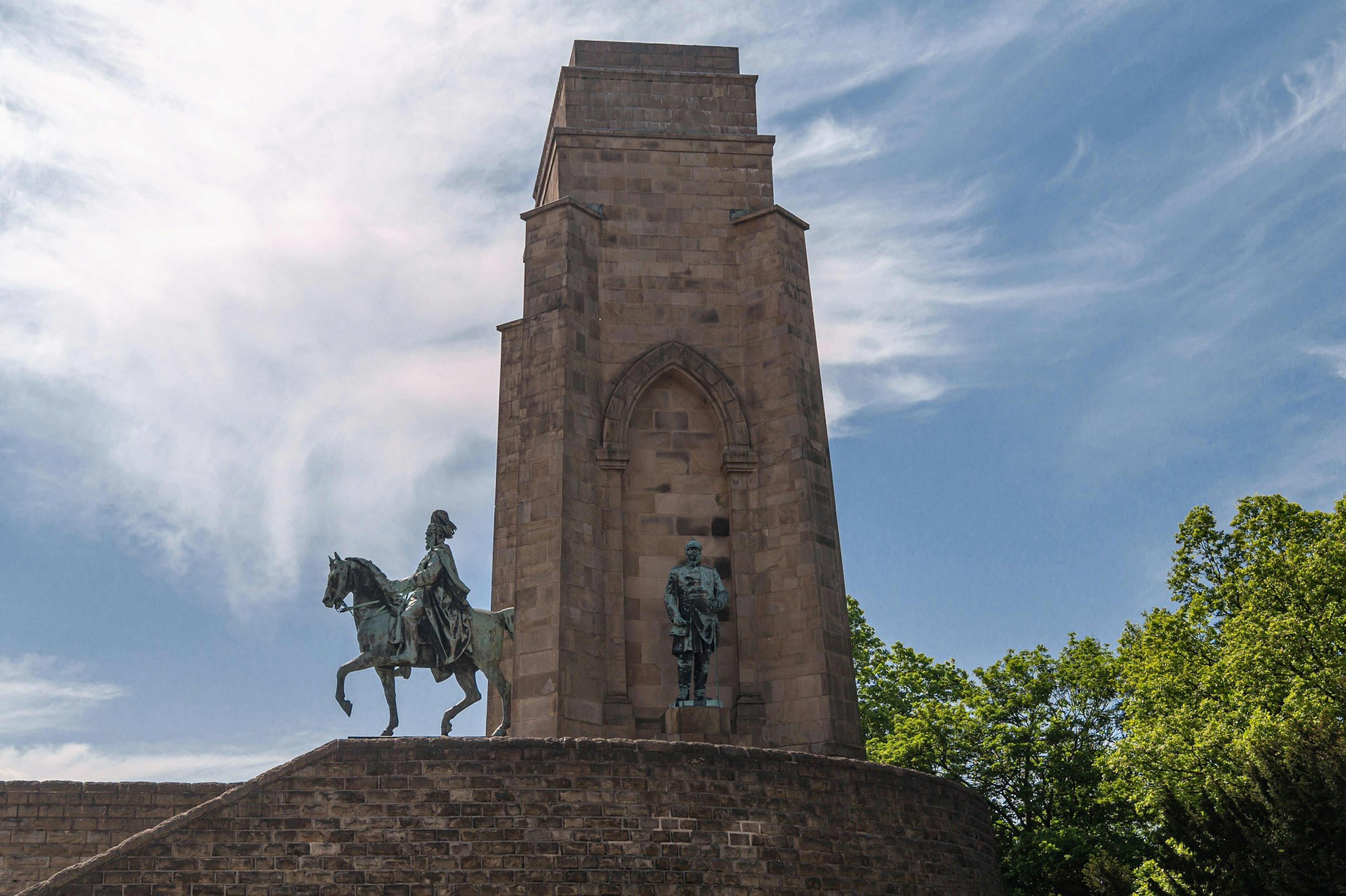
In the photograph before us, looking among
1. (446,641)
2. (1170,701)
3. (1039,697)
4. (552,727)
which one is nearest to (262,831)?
(446,641)

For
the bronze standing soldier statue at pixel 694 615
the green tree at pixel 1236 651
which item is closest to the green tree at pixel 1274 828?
the green tree at pixel 1236 651

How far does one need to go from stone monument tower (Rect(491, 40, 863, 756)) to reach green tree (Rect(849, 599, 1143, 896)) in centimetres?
1379

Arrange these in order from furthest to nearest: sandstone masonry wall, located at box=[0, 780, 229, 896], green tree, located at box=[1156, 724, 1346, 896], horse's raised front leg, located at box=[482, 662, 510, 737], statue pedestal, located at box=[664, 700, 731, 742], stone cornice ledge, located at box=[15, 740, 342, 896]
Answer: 1. statue pedestal, located at box=[664, 700, 731, 742]
2. horse's raised front leg, located at box=[482, 662, 510, 737]
3. green tree, located at box=[1156, 724, 1346, 896]
4. sandstone masonry wall, located at box=[0, 780, 229, 896]
5. stone cornice ledge, located at box=[15, 740, 342, 896]

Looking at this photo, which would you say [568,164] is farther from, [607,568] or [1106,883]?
[1106,883]

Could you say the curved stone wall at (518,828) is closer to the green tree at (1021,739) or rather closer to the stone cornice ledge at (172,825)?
the stone cornice ledge at (172,825)

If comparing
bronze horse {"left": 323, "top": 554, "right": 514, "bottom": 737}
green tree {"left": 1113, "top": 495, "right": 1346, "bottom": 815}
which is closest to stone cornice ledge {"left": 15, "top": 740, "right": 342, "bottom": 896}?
bronze horse {"left": 323, "top": 554, "right": 514, "bottom": 737}

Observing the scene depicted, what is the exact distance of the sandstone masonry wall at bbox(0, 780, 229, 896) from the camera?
18.2m

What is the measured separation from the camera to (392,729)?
790 inches

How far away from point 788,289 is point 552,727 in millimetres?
8979

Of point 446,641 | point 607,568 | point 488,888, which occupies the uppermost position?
point 607,568

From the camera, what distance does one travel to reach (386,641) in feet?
67.5

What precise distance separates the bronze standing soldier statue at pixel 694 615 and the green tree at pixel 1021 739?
15.5m

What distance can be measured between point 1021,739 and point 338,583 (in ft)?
77.1

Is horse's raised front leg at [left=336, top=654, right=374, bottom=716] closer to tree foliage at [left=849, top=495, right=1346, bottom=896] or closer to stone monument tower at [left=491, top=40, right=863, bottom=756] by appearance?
stone monument tower at [left=491, top=40, right=863, bottom=756]
